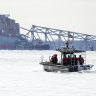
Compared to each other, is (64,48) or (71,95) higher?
(64,48)

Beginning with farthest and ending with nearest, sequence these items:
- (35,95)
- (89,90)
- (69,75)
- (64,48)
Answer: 1. (64,48)
2. (69,75)
3. (89,90)
4. (35,95)

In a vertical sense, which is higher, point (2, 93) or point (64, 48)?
point (64, 48)

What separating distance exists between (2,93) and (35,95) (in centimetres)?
253

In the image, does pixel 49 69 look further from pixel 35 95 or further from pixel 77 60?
pixel 35 95

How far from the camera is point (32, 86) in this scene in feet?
96.9

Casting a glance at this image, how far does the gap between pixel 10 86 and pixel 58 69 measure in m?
12.7

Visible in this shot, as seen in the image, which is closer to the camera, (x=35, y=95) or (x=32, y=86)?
(x=35, y=95)

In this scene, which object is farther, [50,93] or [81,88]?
[81,88]

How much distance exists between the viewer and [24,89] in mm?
27609

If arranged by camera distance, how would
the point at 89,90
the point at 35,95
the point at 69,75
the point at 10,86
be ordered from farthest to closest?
1. the point at 69,75
2. the point at 10,86
3. the point at 89,90
4. the point at 35,95

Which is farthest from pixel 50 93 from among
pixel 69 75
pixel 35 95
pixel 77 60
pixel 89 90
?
pixel 77 60

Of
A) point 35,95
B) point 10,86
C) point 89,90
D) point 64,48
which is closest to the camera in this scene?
point 35,95

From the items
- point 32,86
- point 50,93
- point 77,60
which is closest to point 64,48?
point 77,60

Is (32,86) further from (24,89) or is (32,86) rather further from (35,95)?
(35,95)
